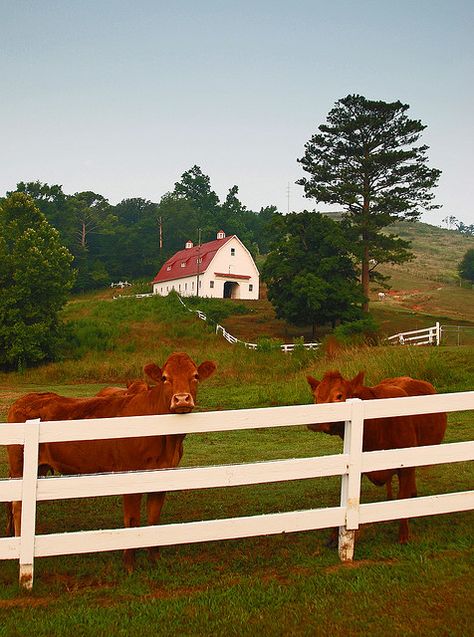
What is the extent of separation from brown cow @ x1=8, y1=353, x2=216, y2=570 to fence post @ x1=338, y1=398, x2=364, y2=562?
1.48 meters

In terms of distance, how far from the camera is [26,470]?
15.6 ft

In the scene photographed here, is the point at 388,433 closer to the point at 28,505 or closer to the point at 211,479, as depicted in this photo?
the point at 211,479

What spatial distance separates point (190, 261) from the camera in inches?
2928

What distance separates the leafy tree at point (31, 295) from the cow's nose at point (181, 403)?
34.8m

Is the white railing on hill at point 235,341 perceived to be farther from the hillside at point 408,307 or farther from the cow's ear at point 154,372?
the cow's ear at point 154,372

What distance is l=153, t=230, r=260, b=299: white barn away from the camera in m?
69.1

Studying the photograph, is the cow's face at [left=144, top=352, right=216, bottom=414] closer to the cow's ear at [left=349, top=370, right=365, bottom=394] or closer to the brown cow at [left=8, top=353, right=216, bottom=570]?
the brown cow at [left=8, top=353, right=216, bottom=570]

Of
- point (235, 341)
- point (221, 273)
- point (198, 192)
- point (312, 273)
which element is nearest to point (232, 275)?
point (221, 273)

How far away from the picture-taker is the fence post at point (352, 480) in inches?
210

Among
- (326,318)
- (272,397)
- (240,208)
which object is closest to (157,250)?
A: (240,208)

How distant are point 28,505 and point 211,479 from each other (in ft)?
4.98

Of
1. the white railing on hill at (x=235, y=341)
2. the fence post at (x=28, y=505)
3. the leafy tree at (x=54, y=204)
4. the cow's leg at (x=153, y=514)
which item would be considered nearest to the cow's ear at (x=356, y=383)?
the cow's leg at (x=153, y=514)

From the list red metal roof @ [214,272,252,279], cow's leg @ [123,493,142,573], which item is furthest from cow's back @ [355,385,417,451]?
red metal roof @ [214,272,252,279]

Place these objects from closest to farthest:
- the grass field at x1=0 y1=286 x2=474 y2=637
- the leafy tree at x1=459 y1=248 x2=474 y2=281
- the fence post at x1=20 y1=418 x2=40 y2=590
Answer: the grass field at x1=0 y1=286 x2=474 y2=637 → the fence post at x1=20 y1=418 x2=40 y2=590 → the leafy tree at x1=459 y1=248 x2=474 y2=281
